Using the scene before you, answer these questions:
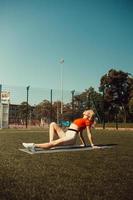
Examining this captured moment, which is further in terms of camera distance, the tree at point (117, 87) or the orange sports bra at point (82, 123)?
the tree at point (117, 87)

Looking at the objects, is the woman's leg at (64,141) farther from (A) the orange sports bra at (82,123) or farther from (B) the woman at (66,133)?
(A) the orange sports bra at (82,123)

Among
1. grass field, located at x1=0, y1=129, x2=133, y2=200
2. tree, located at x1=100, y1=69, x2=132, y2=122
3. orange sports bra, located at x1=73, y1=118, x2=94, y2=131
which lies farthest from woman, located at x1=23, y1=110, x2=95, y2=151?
tree, located at x1=100, y1=69, x2=132, y2=122

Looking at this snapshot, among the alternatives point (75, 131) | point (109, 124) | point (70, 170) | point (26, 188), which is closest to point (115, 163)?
point (70, 170)

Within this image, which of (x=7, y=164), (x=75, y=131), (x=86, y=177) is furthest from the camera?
(x=75, y=131)

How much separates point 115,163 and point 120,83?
66697mm

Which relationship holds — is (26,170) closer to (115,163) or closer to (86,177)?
(86,177)

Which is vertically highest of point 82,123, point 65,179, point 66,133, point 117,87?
point 117,87

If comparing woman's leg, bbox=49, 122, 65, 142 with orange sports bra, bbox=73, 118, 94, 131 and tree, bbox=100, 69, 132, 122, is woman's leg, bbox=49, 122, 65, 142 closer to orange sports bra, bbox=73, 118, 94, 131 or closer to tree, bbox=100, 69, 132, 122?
orange sports bra, bbox=73, 118, 94, 131

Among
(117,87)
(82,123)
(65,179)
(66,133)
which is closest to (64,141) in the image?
(66,133)

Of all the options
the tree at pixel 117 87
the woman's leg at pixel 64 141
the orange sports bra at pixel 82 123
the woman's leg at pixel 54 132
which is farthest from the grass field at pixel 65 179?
the tree at pixel 117 87

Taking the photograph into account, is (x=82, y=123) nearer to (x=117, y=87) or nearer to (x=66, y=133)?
(x=66, y=133)

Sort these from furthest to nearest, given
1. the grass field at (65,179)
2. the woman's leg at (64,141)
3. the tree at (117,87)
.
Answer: the tree at (117,87) → the woman's leg at (64,141) → the grass field at (65,179)

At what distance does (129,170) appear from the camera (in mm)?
5781

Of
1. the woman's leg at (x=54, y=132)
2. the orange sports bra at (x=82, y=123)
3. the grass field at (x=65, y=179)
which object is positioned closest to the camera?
the grass field at (x=65, y=179)
